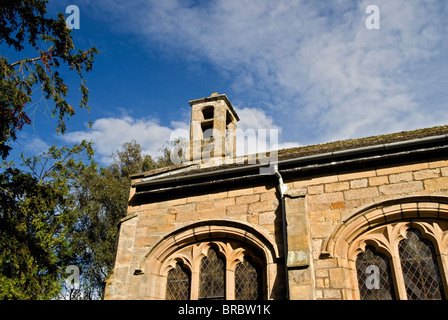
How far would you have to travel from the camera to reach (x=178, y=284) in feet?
24.0

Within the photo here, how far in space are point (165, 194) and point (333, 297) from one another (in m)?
3.78

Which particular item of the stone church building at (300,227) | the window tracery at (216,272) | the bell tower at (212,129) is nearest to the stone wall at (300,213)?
the stone church building at (300,227)

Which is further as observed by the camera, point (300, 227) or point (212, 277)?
point (212, 277)

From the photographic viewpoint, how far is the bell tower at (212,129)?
9641 millimetres

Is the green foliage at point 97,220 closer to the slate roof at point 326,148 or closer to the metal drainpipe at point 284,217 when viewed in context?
the slate roof at point 326,148

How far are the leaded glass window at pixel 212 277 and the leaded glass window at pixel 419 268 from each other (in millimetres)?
2984

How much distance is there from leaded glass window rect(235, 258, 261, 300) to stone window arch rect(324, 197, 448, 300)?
1402 millimetres

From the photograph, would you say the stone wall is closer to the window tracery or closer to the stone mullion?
the window tracery

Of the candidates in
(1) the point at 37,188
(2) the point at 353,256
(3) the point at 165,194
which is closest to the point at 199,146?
(3) the point at 165,194

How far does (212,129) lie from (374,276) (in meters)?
5.45

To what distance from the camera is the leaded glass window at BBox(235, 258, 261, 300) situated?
6.69 m
